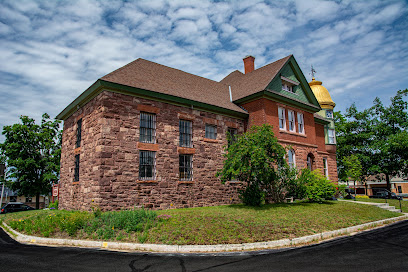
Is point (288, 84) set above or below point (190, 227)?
above

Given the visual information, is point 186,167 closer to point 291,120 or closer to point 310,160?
point 291,120

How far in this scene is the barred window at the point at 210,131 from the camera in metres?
18.1

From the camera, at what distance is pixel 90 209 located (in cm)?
1318

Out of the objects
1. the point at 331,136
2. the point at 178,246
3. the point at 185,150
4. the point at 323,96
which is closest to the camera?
the point at 178,246

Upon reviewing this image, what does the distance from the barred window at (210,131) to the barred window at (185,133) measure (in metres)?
→ 1.37

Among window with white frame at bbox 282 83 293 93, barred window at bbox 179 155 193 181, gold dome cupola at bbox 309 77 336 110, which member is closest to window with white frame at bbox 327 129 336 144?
gold dome cupola at bbox 309 77 336 110

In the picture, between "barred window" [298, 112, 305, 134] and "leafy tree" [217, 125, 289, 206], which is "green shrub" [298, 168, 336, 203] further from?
"barred window" [298, 112, 305, 134]

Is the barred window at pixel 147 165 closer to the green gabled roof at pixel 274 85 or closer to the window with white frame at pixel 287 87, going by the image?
the green gabled roof at pixel 274 85

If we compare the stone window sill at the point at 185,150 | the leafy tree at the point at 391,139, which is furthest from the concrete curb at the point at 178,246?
→ the leafy tree at the point at 391,139

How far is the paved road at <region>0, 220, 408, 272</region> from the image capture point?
6.17 m

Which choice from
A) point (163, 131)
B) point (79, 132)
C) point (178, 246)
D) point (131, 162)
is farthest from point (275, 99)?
point (178, 246)

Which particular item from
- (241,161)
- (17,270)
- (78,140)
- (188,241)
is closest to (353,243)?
(188,241)

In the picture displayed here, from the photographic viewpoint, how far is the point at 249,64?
2680 cm

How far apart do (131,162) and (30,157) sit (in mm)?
24248
